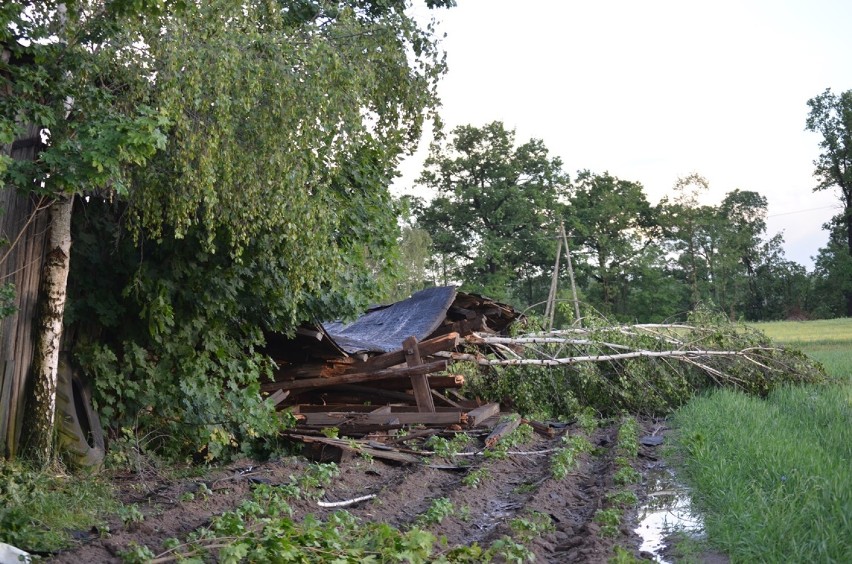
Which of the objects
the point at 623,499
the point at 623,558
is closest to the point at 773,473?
the point at 623,499

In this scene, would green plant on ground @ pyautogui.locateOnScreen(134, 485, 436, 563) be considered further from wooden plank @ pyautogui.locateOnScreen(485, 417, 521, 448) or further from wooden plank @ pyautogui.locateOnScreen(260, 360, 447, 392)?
wooden plank @ pyautogui.locateOnScreen(260, 360, 447, 392)

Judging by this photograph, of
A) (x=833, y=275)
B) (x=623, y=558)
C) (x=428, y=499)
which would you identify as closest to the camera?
(x=623, y=558)

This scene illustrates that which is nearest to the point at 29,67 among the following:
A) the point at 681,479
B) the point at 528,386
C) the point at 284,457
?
the point at 284,457

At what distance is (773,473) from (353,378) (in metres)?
7.24

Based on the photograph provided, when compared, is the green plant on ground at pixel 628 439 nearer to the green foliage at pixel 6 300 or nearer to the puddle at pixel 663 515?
the puddle at pixel 663 515

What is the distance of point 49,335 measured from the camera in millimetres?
8711

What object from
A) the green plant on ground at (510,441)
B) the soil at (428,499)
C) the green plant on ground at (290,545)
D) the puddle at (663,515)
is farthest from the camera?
the green plant on ground at (510,441)

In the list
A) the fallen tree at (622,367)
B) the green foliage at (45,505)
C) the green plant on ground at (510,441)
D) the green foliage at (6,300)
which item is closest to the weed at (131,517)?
the green foliage at (45,505)

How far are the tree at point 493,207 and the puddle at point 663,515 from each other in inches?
1470

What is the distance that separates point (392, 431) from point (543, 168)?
40.2 metres

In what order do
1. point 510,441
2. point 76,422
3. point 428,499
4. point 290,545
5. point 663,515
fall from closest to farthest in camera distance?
1. point 290,545
2. point 663,515
3. point 428,499
4. point 76,422
5. point 510,441

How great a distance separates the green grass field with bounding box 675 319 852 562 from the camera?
5.76 m

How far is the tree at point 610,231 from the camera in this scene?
51.0m

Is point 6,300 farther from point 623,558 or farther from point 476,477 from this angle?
point 623,558
